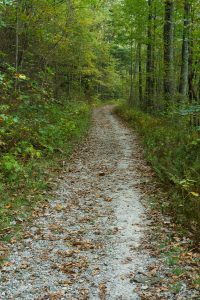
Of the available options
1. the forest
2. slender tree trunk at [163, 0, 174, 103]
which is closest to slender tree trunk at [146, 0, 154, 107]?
the forest

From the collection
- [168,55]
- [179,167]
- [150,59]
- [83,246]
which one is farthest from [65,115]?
[83,246]

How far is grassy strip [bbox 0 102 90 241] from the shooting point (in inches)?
277

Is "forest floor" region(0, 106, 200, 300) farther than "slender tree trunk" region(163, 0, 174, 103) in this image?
No

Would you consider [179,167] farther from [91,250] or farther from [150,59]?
[150,59]

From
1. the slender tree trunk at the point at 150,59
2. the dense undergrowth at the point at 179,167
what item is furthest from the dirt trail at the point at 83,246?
the slender tree trunk at the point at 150,59

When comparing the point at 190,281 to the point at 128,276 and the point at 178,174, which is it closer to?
the point at 128,276

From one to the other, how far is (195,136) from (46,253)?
23.2ft

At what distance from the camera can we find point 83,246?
5758 millimetres

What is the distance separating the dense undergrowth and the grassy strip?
3096mm

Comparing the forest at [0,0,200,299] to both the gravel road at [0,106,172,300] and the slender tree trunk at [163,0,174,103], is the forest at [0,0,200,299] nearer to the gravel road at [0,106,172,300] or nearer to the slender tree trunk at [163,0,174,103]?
the slender tree trunk at [163,0,174,103]

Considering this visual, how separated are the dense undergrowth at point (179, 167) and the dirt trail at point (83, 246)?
0.77 metres

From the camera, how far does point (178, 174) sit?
8.40 meters

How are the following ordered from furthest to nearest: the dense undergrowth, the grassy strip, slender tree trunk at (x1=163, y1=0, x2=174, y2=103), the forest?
1. slender tree trunk at (x1=163, y1=0, x2=174, y2=103)
2. the forest
3. the grassy strip
4. the dense undergrowth

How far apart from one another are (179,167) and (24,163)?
453cm
